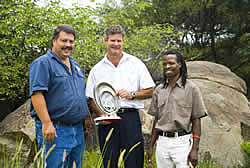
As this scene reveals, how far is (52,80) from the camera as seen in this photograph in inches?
106

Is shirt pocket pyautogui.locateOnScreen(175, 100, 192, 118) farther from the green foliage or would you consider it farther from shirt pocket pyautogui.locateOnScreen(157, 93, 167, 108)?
the green foliage

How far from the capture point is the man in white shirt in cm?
303

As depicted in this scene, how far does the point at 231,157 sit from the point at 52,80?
13.7 ft

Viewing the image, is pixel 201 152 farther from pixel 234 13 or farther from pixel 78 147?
pixel 234 13

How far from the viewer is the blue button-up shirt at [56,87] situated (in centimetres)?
261

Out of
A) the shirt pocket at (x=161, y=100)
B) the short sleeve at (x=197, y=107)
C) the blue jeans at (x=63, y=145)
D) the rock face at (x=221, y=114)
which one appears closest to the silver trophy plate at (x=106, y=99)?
the blue jeans at (x=63, y=145)

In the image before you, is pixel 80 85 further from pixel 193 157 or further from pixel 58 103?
pixel 193 157

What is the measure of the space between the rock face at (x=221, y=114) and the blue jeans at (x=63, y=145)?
128 inches

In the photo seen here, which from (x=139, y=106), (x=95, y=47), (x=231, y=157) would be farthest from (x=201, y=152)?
(x=95, y=47)

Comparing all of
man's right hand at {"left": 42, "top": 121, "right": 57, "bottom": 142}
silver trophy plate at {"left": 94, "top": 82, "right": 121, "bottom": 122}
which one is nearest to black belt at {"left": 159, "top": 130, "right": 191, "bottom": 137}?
silver trophy plate at {"left": 94, "top": 82, "right": 121, "bottom": 122}

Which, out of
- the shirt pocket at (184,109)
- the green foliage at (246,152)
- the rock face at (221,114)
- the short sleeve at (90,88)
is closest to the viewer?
the shirt pocket at (184,109)

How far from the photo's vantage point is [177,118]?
8.68ft

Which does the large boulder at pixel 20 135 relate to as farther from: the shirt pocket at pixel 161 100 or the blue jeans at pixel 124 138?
the shirt pocket at pixel 161 100

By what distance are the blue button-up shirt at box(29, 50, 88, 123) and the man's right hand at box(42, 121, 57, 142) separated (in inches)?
5.2
